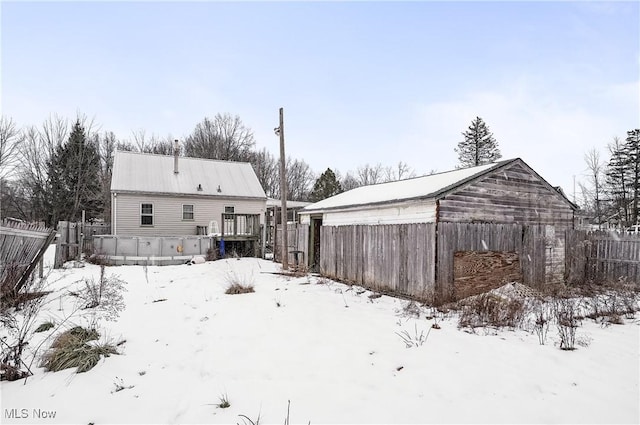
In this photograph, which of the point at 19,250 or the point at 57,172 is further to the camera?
the point at 57,172

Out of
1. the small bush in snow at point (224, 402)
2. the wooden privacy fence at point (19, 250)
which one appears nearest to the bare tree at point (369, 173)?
the wooden privacy fence at point (19, 250)

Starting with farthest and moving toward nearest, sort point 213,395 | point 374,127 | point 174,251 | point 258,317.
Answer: point 374,127, point 174,251, point 258,317, point 213,395

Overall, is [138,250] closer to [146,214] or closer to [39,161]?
[146,214]

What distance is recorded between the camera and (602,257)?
35.9 feet

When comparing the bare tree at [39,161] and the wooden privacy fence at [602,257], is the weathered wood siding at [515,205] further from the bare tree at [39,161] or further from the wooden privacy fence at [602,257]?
the bare tree at [39,161]

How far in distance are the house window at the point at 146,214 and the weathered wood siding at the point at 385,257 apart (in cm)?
1337

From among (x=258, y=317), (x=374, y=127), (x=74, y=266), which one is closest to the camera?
(x=258, y=317)

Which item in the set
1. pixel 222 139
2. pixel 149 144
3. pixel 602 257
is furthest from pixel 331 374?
pixel 149 144

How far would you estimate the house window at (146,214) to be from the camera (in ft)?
66.5

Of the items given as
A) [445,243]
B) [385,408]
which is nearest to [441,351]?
[385,408]

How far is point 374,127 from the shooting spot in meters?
30.6

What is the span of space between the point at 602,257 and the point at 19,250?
15.1m

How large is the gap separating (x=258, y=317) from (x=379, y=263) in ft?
13.2

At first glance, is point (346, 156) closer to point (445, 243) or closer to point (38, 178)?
point (38, 178)
